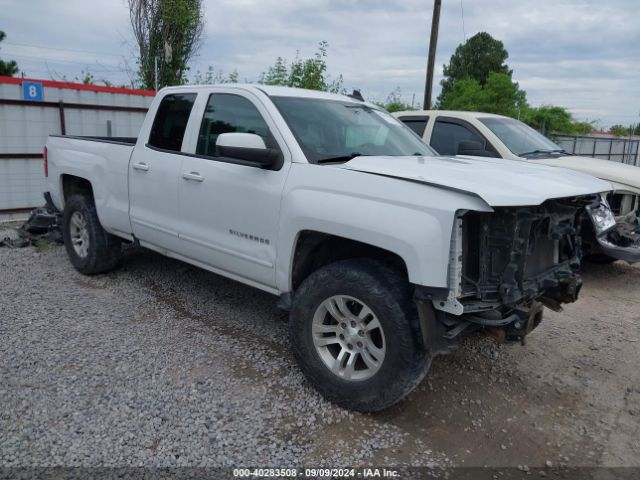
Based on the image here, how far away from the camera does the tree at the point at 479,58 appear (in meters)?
41.9

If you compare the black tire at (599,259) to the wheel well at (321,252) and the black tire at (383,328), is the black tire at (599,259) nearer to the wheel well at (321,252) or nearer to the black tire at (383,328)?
the wheel well at (321,252)

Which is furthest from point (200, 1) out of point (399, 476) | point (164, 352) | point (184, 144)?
point (399, 476)

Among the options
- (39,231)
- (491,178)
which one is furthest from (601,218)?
(39,231)

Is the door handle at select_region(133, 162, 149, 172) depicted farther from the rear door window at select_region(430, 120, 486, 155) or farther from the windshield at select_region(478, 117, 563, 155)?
the windshield at select_region(478, 117, 563, 155)

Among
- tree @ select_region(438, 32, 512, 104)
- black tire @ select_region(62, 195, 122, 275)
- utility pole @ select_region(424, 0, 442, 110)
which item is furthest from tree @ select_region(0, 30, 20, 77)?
tree @ select_region(438, 32, 512, 104)

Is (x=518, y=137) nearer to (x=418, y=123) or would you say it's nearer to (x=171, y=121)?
(x=418, y=123)

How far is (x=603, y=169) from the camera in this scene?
7012mm

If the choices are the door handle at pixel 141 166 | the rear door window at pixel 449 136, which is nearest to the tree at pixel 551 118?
the rear door window at pixel 449 136

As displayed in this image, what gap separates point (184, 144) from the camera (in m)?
4.68

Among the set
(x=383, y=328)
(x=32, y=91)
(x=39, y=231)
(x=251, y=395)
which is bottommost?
(x=251, y=395)

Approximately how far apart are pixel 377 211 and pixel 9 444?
2363 mm

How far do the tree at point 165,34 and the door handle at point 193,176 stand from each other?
14732 mm

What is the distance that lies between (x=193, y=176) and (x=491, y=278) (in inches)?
95.5

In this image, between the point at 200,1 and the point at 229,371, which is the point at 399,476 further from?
the point at 200,1
